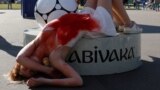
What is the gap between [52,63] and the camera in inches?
225

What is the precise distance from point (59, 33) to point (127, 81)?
117 cm

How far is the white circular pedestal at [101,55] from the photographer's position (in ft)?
20.3

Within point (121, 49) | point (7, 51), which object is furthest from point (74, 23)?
point (7, 51)

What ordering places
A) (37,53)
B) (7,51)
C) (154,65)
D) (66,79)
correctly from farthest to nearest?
1. (7,51)
2. (154,65)
3. (37,53)
4. (66,79)

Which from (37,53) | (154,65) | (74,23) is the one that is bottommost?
(154,65)

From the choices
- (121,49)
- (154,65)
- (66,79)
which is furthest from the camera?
(154,65)

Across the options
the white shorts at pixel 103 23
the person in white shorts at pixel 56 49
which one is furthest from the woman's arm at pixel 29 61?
the white shorts at pixel 103 23

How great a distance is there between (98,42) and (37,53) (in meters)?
0.94

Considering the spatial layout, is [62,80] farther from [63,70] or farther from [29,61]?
[29,61]

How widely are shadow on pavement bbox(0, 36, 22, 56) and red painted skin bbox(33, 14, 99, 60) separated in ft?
7.96

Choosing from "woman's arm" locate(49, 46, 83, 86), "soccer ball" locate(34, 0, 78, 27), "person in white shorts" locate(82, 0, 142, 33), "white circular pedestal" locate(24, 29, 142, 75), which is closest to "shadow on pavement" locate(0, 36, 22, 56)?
"soccer ball" locate(34, 0, 78, 27)

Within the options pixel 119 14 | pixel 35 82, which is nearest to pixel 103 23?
pixel 119 14

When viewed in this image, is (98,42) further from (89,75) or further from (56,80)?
(56,80)

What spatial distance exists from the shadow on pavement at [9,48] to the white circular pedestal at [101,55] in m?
2.37
